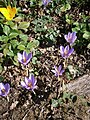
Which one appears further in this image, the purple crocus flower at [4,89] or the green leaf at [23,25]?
the green leaf at [23,25]

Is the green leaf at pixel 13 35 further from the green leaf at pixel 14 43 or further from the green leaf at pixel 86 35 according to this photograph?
the green leaf at pixel 86 35

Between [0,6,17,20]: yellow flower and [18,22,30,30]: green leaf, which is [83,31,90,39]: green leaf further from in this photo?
[0,6,17,20]: yellow flower

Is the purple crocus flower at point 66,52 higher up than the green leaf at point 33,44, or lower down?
lower down

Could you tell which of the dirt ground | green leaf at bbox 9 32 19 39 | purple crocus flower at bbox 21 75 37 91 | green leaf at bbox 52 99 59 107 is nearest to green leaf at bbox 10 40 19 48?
green leaf at bbox 9 32 19 39

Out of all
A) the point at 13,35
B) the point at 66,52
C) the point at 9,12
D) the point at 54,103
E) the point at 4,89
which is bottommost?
the point at 54,103

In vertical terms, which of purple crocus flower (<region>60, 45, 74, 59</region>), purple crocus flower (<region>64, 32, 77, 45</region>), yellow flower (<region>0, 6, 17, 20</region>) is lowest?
purple crocus flower (<region>60, 45, 74, 59</region>)

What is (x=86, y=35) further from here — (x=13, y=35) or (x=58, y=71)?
(x=13, y=35)

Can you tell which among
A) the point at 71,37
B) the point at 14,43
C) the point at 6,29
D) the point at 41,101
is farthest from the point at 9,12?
the point at 41,101

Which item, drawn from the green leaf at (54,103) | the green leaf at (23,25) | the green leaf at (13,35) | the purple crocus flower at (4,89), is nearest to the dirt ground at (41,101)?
the green leaf at (54,103)

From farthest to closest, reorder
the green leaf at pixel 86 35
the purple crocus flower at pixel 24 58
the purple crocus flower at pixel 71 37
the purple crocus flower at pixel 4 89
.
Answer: the green leaf at pixel 86 35 → the purple crocus flower at pixel 71 37 → the purple crocus flower at pixel 24 58 → the purple crocus flower at pixel 4 89

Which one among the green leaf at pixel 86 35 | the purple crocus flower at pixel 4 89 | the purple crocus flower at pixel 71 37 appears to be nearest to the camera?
the purple crocus flower at pixel 4 89

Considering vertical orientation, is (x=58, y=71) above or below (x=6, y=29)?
below

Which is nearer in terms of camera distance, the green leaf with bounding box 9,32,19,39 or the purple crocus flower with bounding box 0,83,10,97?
the purple crocus flower with bounding box 0,83,10,97
